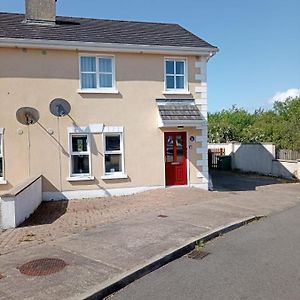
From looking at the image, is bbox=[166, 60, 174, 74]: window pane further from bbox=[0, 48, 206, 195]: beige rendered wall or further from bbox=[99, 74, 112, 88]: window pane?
bbox=[99, 74, 112, 88]: window pane

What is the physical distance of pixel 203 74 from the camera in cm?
1468

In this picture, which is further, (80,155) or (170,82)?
(170,82)

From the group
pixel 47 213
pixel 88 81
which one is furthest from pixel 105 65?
pixel 47 213

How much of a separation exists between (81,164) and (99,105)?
244 centimetres

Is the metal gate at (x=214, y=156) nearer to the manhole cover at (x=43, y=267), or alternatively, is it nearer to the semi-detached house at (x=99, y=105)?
the semi-detached house at (x=99, y=105)

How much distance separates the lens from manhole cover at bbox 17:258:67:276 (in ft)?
17.6

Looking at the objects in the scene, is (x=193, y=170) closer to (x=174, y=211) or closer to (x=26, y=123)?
(x=174, y=211)

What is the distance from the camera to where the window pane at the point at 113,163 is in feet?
44.6

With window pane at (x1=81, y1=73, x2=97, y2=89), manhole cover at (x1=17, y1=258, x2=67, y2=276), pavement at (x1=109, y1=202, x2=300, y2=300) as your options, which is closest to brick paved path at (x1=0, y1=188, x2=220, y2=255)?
manhole cover at (x1=17, y1=258, x2=67, y2=276)

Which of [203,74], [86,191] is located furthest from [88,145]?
[203,74]

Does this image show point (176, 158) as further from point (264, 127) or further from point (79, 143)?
point (264, 127)

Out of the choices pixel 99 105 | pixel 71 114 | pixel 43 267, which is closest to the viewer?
pixel 43 267

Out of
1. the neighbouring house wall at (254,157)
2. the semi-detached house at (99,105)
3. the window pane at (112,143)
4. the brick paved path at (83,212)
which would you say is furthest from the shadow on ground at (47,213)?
the neighbouring house wall at (254,157)

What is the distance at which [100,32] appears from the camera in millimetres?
14305
